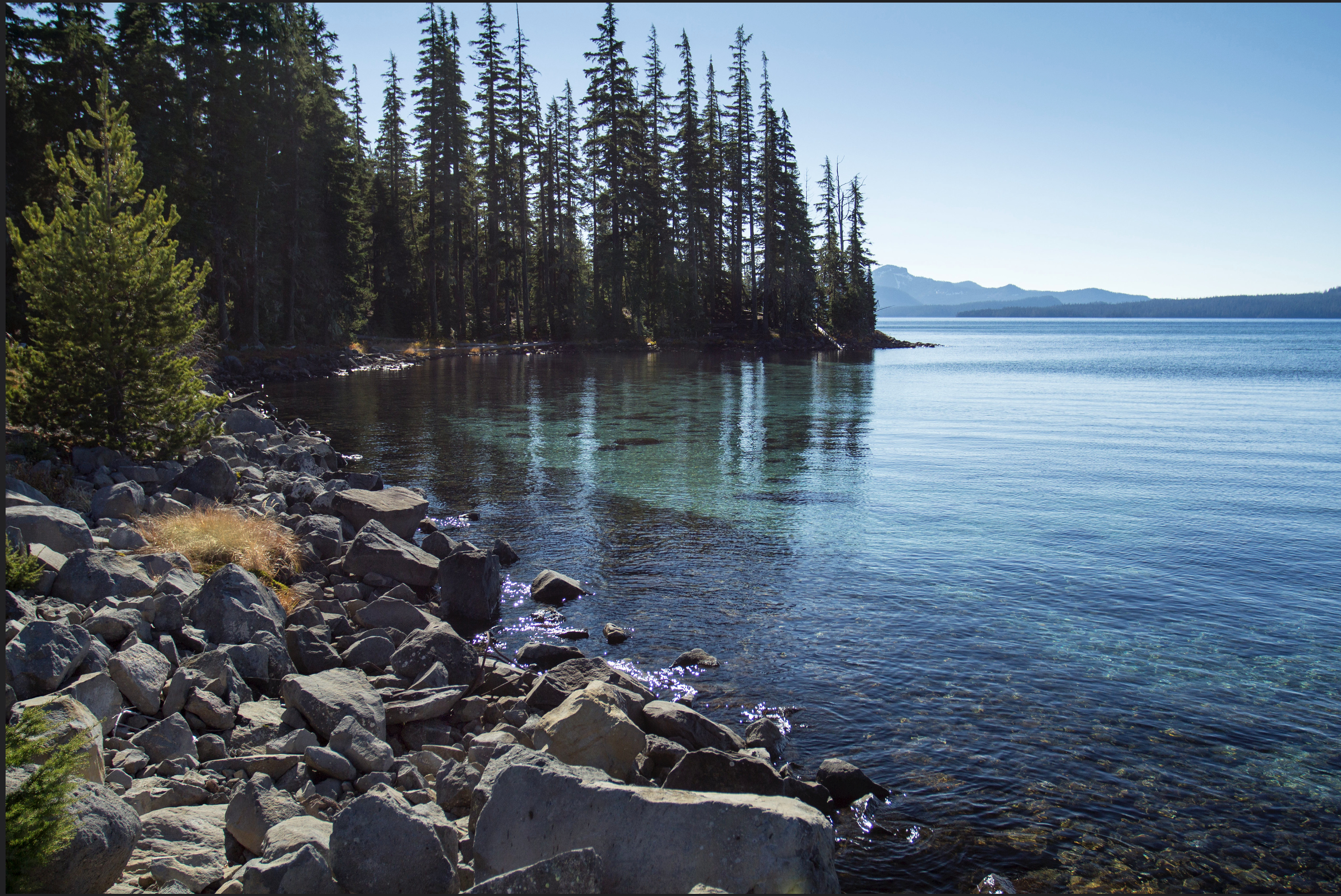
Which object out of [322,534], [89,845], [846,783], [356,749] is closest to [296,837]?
[89,845]

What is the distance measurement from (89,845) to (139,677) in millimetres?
2583

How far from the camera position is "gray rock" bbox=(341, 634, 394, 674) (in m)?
9.20

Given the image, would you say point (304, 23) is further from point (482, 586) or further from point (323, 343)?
point (482, 586)

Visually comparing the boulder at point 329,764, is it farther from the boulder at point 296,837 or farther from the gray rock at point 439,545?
the gray rock at point 439,545

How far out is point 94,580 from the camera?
8.49m

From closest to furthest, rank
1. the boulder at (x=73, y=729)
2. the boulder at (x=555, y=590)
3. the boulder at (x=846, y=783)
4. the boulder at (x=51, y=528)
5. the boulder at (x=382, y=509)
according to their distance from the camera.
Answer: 1. the boulder at (x=73, y=729)
2. the boulder at (x=846, y=783)
3. the boulder at (x=51, y=528)
4. the boulder at (x=555, y=590)
5. the boulder at (x=382, y=509)

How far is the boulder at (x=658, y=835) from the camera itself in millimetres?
4969

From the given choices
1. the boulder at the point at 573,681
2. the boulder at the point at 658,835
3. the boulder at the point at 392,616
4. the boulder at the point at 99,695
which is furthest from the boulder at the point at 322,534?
the boulder at the point at 658,835

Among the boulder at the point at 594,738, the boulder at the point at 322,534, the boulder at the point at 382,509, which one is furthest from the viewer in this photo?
the boulder at the point at 382,509

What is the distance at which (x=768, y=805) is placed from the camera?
202 inches

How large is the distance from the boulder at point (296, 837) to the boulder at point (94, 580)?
4.48m

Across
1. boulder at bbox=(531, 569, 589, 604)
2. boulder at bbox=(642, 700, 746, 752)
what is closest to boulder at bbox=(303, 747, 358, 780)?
boulder at bbox=(642, 700, 746, 752)

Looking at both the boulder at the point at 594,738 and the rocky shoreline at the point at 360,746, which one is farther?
the boulder at the point at 594,738

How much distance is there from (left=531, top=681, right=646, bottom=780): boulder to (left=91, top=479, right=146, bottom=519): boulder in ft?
27.2
